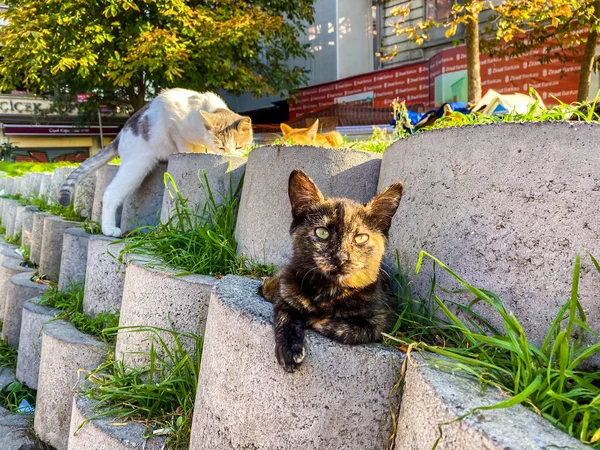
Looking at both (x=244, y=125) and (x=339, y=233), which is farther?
(x=244, y=125)

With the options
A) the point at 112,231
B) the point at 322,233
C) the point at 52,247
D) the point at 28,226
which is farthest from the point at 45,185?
the point at 322,233

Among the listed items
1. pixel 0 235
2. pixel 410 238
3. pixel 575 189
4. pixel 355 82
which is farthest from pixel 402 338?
pixel 355 82

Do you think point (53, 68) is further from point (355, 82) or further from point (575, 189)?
point (575, 189)

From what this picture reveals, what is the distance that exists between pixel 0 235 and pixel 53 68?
4086mm

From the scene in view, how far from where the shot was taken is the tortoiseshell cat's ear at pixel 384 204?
6.25ft

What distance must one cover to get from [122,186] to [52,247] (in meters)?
1.14

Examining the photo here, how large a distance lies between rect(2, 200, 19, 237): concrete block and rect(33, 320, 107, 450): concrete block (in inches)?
187

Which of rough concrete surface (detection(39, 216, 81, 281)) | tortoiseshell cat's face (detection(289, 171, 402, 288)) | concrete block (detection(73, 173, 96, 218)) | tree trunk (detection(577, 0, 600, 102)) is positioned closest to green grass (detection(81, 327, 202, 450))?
tortoiseshell cat's face (detection(289, 171, 402, 288))

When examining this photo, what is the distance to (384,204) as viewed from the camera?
1928mm

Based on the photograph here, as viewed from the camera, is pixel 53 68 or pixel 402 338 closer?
pixel 402 338

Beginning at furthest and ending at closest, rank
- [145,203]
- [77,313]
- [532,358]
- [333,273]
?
[145,203], [77,313], [333,273], [532,358]

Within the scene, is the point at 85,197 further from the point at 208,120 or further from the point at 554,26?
the point at 554,26

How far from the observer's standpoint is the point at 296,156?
2670 millimetres

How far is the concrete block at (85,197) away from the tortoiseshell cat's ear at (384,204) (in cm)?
397
